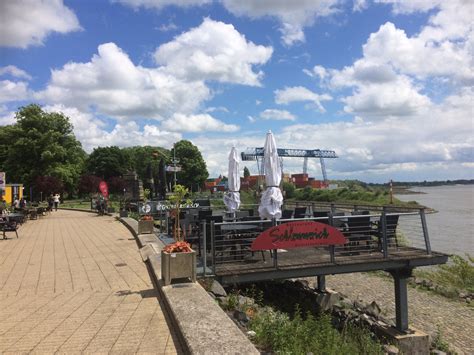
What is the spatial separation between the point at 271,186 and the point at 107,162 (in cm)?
7147

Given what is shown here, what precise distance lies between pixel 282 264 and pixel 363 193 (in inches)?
1950

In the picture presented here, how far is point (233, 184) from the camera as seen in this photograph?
1313cm

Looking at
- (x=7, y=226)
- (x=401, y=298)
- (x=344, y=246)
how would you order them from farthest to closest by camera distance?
(x=7, y=226) → (x=344, y=246) → (x=401, y=298)

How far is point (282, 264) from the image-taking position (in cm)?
803

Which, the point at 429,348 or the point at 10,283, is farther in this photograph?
the point at 429,348

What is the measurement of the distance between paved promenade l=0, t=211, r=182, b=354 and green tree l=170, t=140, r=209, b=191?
6150cm

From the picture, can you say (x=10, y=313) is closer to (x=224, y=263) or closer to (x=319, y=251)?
(x=224, y=263)

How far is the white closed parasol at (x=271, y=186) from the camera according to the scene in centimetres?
988

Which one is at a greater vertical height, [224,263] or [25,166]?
[25,166]

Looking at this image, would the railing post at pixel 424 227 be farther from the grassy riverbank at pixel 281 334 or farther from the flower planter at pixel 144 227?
the flower planter at pixel 144 227

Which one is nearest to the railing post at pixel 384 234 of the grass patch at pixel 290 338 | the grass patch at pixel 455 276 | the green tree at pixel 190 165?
the grass patch at pixel 290 338

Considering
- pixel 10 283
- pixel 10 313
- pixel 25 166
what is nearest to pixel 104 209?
pixel 10 283

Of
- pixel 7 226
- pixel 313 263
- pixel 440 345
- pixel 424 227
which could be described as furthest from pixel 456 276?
pixel 7 226

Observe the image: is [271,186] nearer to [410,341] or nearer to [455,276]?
[410,341]
